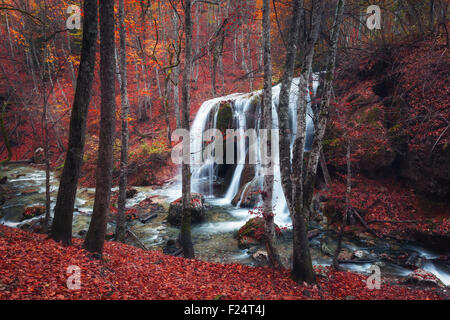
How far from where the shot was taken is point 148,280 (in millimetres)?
4836

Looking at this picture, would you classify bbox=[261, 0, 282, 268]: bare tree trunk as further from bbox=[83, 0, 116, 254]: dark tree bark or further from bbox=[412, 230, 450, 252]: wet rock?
bbox=[412, 230, 450, 252]: wet rock

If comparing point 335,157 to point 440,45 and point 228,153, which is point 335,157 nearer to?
point 440,45

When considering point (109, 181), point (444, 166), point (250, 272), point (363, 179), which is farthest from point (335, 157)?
point (109, 181)

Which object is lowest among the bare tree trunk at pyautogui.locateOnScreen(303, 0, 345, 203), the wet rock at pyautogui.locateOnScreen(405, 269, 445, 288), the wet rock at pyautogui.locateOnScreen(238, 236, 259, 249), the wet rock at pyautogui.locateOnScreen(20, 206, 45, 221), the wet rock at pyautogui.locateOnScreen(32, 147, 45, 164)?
the wet rock at pyautogui.locateOnScreen(238, 236, 259, 249)

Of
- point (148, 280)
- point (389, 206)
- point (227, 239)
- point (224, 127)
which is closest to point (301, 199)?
point (148, 280)

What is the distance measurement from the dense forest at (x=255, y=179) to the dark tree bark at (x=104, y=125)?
0.08ft

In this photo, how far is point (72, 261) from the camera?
4.44 metres

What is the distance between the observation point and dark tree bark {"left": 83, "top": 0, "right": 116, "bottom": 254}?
15.6 feet

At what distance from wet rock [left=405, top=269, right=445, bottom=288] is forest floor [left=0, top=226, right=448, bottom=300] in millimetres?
268

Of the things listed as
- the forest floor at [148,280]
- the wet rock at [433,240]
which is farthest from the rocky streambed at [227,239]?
the forest floor at [148,280]

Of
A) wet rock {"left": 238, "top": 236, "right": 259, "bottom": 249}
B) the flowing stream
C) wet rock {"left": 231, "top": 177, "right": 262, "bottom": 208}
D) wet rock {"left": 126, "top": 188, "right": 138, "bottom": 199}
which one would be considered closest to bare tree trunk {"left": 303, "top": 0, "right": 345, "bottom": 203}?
the flowing stream

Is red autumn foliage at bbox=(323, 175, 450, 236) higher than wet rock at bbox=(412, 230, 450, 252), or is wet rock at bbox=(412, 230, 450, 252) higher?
red autumn foliage at bbox=(323, 175, 450, 236)

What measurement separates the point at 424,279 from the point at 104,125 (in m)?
9.23
